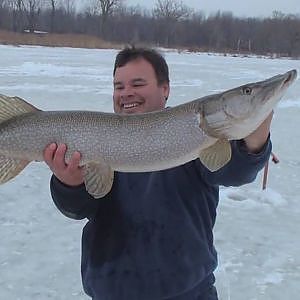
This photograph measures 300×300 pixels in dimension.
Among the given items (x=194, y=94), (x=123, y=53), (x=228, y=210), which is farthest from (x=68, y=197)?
(x=194, y=94)

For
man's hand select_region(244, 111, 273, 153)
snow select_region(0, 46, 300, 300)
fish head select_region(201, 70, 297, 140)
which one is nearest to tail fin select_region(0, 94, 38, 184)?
fish head select_region(201, 70, 297, 140)

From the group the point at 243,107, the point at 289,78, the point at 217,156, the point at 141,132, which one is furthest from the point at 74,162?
the point at 289,78

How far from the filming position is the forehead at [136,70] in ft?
6.13

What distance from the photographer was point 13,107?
178 centimetres

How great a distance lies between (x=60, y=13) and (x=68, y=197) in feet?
205

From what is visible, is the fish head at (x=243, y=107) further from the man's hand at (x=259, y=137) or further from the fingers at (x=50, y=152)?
the fingers at (x=50, y=152)

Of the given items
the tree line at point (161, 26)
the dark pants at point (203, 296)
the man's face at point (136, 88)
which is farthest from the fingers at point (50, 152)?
the tree line at point (161, 26)

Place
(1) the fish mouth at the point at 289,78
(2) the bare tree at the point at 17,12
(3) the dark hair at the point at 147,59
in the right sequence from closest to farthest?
(1) the fish mouth at the point at 289,78, (3) the dark hair at the point at 147,59, (2) the bare tree at the point at 17,12

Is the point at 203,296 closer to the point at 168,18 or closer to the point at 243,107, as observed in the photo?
the point at 243,107

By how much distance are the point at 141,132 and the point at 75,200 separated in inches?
12.7

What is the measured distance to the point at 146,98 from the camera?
186cm

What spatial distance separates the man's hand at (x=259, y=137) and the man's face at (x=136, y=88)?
43cm

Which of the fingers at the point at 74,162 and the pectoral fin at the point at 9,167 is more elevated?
the fingers at the point at 74,162

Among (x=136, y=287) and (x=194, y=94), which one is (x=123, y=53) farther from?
(x=194, y=94)
